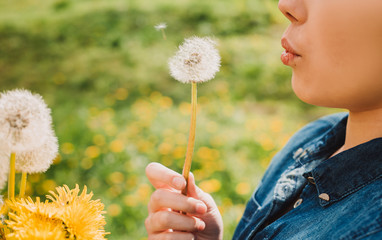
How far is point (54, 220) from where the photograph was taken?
50 cm

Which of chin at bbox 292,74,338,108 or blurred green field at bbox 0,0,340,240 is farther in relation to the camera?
blurred green field at bbox 0,0,340,240

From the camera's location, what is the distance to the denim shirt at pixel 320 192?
643 millimetres

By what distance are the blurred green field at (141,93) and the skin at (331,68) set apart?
1.28 metres

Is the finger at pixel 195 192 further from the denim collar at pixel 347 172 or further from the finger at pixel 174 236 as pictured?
the denim collar at pixel 347 172

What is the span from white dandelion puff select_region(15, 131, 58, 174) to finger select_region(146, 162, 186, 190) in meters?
0.24

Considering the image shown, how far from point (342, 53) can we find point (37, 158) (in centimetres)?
54

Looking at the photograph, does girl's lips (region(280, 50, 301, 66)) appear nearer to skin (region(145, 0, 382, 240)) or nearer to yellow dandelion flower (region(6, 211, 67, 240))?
skin (region(145, 0, 382, 240))

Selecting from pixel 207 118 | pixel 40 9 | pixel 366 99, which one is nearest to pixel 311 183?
pixel 366 99

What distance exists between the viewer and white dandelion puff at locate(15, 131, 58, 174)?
558 mm

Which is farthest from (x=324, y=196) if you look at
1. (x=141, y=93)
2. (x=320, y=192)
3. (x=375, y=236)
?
(x=141, y=93)

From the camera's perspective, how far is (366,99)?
711mm

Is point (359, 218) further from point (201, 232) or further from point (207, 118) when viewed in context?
point (207, 118)

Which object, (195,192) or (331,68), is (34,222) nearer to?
(195,192)

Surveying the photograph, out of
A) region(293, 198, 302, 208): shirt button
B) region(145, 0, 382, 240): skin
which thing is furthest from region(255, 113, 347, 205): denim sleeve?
region(145, 0, 382, 240): skin
